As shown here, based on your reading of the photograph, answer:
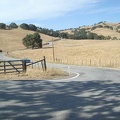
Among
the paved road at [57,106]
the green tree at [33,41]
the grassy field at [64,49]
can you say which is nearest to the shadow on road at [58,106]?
the paved road at [57,106]

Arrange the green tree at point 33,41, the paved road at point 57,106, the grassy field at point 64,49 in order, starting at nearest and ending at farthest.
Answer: the paved road at point 57,106 → the grassy field at point 64,49 → the green tree at point 33,41

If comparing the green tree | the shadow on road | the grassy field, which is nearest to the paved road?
the shadow on road

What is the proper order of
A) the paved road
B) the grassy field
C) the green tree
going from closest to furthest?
1. the paved road
2. the grassy field
3. the green tree

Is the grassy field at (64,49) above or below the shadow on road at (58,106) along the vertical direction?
below

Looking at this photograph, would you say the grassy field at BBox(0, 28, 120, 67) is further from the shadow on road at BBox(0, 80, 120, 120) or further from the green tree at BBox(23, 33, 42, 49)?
the shadow on road at BBox(0, 80, 120, 120)

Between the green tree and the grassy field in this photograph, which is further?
the green tree

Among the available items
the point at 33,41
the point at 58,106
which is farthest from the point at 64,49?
the point at 58,106

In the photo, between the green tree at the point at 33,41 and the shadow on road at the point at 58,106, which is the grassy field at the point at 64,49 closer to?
the green tree at the point at 33,41

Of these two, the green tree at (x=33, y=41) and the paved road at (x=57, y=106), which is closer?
the paved road at (x=57, y=106)

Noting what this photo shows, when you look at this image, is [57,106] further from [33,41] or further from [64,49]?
[33,41]

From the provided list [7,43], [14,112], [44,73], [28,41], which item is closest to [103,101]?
[14,112]

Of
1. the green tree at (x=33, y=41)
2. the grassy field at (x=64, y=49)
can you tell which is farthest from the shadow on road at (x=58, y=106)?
the green tree at (x=33, y=41)

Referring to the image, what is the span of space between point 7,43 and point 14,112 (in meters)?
135

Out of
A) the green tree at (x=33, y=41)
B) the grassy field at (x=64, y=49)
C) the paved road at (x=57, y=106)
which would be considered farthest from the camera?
the green tree at (x=33, y=41)
